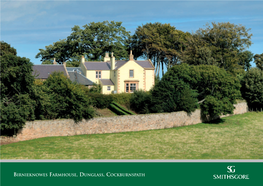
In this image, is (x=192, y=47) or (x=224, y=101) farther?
(x=192, y=47)

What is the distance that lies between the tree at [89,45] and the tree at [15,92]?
54.3 metres

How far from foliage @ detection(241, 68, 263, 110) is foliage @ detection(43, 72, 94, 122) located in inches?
1415

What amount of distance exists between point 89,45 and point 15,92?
192ft

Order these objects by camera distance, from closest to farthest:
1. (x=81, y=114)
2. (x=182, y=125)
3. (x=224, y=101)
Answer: (x=81, y=114) < (x=182, y=125) < (x=224, y=101)

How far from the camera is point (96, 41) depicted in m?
85.8

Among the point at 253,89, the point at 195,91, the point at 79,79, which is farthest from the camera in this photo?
the point at 79,79

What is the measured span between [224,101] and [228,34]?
2995cm

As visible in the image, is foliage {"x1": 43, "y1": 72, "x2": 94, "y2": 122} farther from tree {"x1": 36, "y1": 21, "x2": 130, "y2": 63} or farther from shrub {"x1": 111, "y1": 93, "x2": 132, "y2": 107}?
tree {"x1": 36, "y1": 21, "x2": 130, "y2": 63}

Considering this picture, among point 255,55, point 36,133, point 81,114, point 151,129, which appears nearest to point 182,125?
point 151,129

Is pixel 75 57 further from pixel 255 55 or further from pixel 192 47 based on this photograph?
pixel 255 55

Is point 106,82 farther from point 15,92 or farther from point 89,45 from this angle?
point 15,92

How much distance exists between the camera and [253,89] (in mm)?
57469

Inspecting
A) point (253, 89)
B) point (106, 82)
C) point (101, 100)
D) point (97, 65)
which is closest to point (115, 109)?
point (101, 100)

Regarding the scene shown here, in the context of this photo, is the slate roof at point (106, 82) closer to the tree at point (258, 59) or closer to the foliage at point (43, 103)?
the foliage at point (43, 103)
